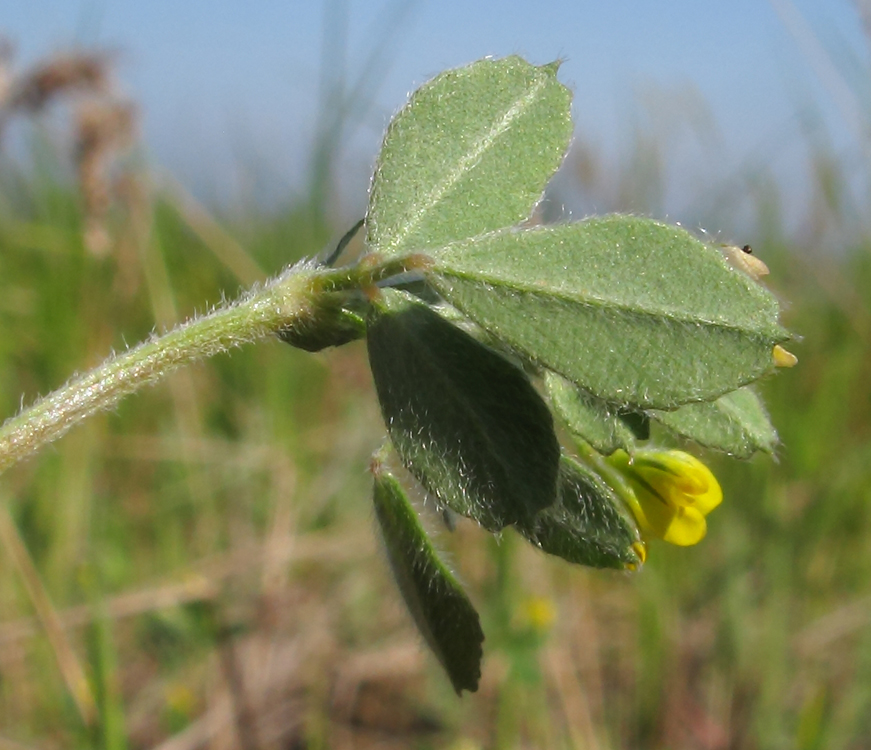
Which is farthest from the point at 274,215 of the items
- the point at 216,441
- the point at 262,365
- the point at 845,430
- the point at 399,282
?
the point at 399,282

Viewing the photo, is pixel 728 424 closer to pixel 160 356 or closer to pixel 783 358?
pixel 783 358

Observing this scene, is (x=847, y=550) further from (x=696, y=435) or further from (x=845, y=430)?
(x=696, y=435)

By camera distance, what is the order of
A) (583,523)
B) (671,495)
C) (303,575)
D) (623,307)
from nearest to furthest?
(623,307) < (583,523) < (671,495) < (303,575)

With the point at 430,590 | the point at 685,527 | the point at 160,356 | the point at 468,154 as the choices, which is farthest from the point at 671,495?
the point at 160,356

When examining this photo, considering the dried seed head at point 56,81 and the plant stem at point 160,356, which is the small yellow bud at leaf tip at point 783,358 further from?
the dried seed head at point 56,81

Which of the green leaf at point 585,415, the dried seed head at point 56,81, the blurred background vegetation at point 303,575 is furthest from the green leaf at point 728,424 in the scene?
the dried seed head at point 56,81
